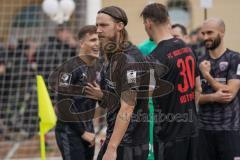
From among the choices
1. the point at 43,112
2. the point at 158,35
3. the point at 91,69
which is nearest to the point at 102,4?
the point at 43,112

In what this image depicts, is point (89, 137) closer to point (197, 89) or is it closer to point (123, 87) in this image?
point (197, 89)

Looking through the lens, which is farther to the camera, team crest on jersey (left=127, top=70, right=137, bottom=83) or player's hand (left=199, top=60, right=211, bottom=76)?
player's hand (left=199, top=60, right=211, bottom=76)

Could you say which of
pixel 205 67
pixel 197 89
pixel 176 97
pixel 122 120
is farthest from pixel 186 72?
pixel 122 120

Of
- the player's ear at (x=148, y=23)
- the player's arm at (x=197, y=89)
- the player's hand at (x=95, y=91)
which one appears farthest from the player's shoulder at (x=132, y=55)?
the player's arm at (x=197, y=89)

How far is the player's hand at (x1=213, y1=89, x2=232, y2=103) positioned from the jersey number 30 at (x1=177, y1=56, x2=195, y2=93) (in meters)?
0.60

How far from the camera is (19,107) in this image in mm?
11875

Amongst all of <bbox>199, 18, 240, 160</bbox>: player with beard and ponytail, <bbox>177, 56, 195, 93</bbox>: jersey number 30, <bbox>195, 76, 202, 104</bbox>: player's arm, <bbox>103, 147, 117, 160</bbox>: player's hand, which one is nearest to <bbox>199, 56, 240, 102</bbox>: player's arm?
<bbox>199, 18, 240, 160</bbox>: player with beard and ponytail

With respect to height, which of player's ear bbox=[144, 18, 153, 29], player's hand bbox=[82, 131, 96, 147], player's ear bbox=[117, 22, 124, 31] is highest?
player's ear bbox=[144, 18, 153, 29]

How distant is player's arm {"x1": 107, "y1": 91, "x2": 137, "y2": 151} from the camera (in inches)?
198

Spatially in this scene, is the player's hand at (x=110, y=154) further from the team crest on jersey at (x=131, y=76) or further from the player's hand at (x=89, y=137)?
the player's hand at (x=89, y=137)

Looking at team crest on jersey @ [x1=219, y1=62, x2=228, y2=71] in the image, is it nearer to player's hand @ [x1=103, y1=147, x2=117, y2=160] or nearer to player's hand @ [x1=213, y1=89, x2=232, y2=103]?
player's hand @ [x1=213, y1=89, x2=232, y2=103]

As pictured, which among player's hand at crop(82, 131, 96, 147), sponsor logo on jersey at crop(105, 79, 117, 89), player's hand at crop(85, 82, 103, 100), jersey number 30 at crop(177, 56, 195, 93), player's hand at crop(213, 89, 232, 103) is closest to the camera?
sponsor logo on jersey at crop(105, 79, 117, 89)

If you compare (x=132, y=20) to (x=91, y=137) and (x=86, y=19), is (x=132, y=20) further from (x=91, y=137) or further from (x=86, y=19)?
(x=91, y=137)

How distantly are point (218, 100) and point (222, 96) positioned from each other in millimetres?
82
